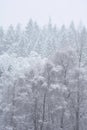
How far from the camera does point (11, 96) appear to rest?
2483cm

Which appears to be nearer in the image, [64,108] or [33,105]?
[64,108]

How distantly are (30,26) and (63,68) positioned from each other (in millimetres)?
45500

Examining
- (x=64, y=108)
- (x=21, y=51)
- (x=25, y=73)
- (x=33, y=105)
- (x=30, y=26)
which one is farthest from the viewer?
(x=30, y=26)

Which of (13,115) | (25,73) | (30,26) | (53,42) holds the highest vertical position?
(30,26)

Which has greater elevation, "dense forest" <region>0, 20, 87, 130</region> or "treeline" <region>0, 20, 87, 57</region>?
"treeline" <region>0, 20, 87, 57</region>

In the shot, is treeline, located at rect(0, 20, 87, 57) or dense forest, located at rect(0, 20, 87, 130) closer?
dense forest, located at rect(0, 20, 87, 130)

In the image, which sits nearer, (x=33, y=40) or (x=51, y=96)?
(x=51, y=96)

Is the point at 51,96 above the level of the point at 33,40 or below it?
below

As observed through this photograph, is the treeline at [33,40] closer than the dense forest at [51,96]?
No

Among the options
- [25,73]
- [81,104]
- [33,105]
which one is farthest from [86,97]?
[25,73]

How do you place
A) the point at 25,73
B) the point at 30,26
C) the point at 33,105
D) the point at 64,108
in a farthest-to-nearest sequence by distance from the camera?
1. the point at 30,26
2. the point at 25,73
3. the point at 33,105
4. the point at 64,108

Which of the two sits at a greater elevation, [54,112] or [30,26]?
[30,26]

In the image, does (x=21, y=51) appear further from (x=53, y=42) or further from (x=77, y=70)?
(x=77, y=70)

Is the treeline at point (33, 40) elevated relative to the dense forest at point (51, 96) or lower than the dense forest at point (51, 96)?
elevated
